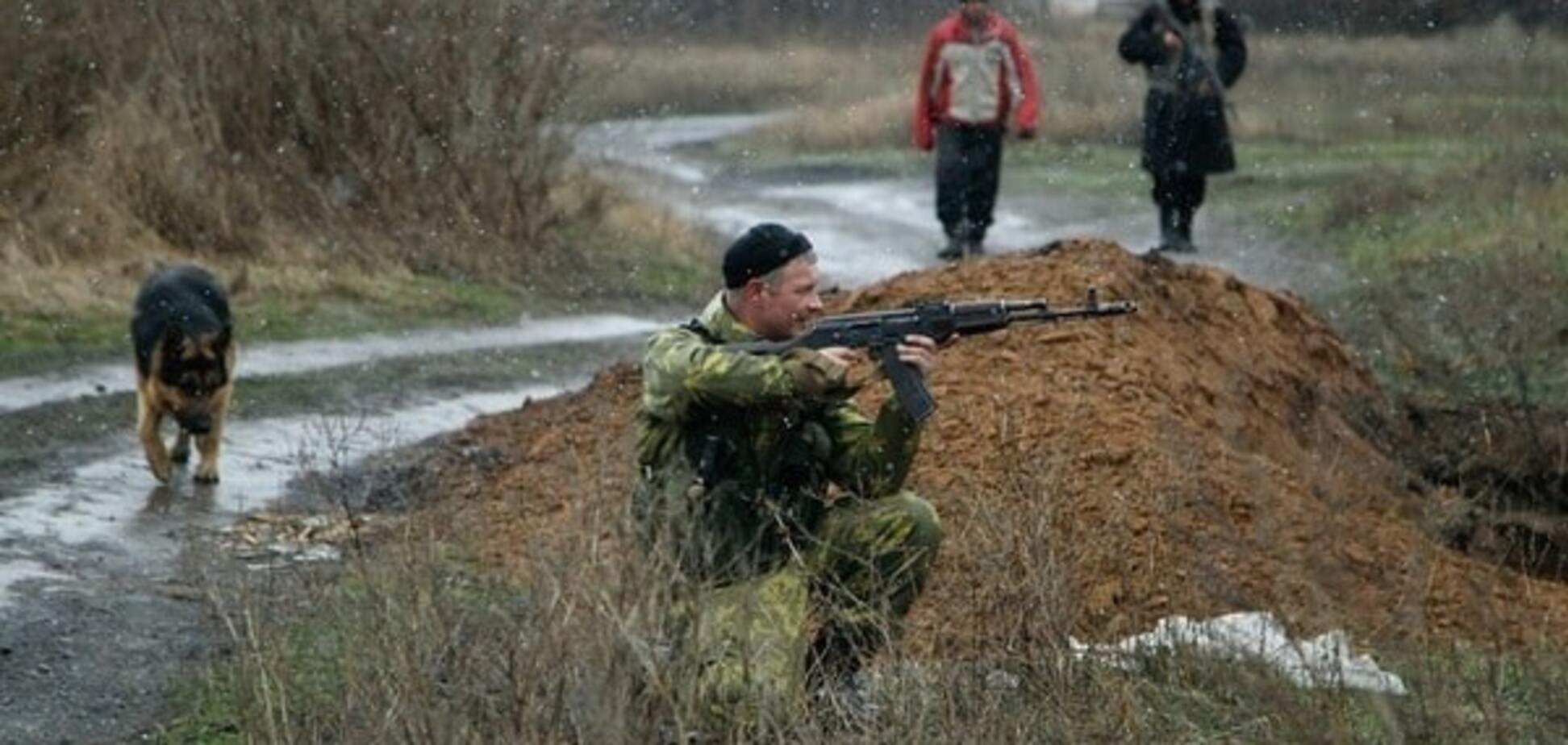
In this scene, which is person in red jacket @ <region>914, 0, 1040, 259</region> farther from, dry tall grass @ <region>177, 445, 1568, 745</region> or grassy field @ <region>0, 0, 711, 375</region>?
dry tall grass @ <region>177, 445, 1568, 745</region>

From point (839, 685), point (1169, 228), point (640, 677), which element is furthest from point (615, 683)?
point (1169, 228)

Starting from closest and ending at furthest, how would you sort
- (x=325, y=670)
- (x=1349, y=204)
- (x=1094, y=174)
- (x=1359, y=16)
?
1. (x=325, y=670)
2. (x=1349, y=204)
3. (x=1359, y=16)
4. (x=1094, y=174)

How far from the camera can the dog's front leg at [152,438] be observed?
1308cm

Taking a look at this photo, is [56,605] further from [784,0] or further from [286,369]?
[784,0]

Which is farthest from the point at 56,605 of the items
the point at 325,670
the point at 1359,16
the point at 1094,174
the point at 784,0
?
the point at 784,0

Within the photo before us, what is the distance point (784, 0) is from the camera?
1496 inches

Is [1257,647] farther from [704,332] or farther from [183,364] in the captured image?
[183,364]

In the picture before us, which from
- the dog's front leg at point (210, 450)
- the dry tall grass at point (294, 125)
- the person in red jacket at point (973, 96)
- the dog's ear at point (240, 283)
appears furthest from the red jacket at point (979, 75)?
the dog's front leg at point (210, 450)

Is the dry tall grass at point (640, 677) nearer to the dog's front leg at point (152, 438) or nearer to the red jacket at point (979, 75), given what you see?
the dog's front leg at point (152, 438)

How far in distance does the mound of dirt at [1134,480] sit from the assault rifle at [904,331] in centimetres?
32

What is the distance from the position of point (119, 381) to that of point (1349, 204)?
11.8 metres

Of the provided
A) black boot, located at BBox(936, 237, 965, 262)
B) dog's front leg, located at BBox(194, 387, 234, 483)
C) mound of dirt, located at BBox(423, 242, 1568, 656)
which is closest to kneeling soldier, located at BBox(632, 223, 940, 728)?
mound of dirt, located at BBox(423, 242, 1568, 656)

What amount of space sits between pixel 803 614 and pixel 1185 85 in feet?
48.2

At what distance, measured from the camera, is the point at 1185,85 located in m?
21.9
